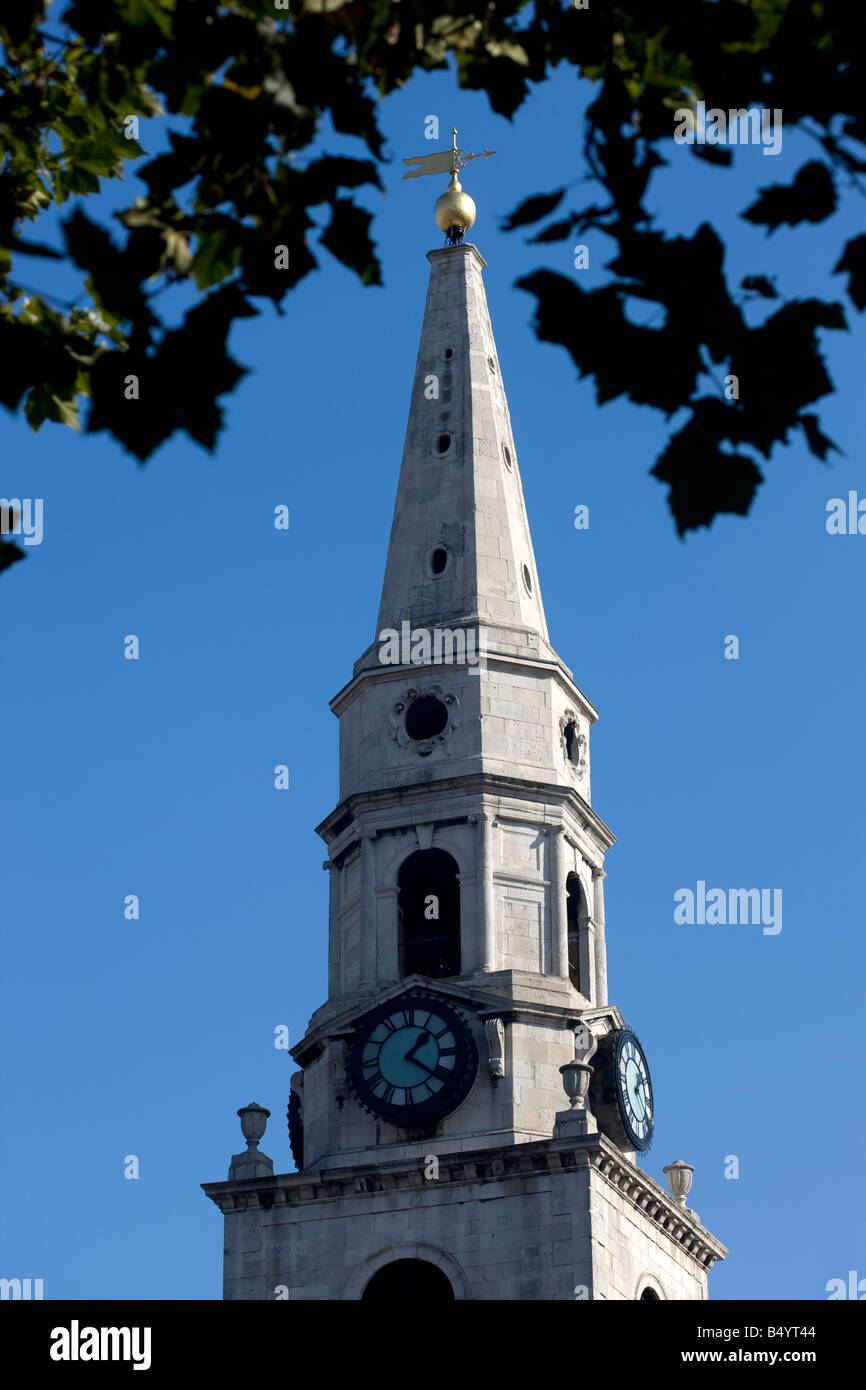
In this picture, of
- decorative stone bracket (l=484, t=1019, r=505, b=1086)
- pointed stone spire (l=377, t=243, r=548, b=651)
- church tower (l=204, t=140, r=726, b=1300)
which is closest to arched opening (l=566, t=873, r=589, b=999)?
church tower (l=204, t=140, r=726, b=1300)

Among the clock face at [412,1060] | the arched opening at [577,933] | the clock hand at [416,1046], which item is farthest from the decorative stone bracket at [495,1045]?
the arched opening at [577,933]

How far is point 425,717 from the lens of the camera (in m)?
55.4

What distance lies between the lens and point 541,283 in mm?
13344

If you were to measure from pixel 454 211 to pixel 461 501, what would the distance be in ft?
29.9

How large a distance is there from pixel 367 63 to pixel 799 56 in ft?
8.39

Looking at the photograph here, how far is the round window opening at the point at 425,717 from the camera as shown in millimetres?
55188

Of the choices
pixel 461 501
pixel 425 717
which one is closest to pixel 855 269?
pixel 425 717

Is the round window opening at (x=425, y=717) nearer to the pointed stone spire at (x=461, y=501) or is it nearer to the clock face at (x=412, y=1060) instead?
the pointed stone spire at (x=461, y=501)

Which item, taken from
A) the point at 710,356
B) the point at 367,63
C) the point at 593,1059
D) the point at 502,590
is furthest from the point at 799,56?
the point at 502,590

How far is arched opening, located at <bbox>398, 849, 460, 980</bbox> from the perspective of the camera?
53062 mm

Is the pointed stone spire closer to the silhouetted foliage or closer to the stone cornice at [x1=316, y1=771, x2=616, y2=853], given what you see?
the stone cornice at [x1=316, y1=771, x2=616, y2=853]

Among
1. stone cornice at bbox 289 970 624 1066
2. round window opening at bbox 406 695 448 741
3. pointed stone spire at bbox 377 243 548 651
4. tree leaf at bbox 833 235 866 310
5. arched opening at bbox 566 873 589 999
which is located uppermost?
pointed stone spire at bbox 377 243 548 651

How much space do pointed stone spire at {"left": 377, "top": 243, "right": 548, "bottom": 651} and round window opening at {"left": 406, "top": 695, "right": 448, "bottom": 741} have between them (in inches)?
71.5

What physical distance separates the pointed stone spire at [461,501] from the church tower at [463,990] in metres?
0.06
